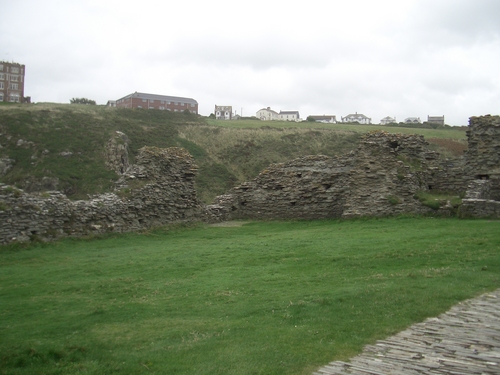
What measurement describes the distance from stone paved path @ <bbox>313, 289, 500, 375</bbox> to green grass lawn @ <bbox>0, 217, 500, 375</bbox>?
328 mm

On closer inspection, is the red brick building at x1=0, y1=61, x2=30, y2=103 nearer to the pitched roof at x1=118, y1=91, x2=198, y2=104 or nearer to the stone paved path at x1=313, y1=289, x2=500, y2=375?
the pitched roof at x1=118, y1=91, x2=198, y2=104

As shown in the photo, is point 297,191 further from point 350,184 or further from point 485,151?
point 485,151

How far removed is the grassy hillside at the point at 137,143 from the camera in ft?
154

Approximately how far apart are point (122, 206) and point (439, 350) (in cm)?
1844

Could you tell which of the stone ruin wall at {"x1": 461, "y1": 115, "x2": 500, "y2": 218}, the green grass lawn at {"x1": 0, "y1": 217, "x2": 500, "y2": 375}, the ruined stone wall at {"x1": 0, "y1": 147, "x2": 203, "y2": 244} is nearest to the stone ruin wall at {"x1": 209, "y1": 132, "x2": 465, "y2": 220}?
the stone ruin wall at {"x1": 461, "y1": 115, "x2": 500, "y2": 218}

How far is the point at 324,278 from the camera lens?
1213 cm

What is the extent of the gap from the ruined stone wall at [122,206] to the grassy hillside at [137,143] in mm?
19784

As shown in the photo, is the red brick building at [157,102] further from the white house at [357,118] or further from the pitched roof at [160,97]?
the white house at [357,118]

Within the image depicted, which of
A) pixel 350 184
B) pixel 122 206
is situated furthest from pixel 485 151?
pixel 122 206

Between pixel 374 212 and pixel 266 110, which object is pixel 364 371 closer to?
pixel 374 212

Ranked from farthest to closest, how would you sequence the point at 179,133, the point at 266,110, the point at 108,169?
the point at 266,110 < the point at 179,133 < the point at 108,169

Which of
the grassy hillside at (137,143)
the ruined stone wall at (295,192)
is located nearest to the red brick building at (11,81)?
the grassy hillside at (137,143)

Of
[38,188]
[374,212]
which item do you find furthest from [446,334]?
[38,188]

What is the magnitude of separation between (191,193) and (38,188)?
2287cm
